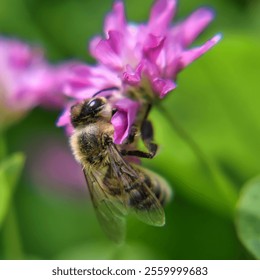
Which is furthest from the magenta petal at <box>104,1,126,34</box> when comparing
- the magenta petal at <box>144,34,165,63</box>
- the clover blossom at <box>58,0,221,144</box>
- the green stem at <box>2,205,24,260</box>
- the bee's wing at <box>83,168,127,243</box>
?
the green stem at <box>2,205,24,260</box>

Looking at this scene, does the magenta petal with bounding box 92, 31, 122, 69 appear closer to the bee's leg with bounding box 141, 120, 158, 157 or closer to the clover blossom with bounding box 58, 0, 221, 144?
the clover blossom with bounding box 58, 0, 221, 144

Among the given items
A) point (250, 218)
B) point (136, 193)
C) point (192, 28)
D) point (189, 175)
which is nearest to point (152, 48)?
point (192, 28)

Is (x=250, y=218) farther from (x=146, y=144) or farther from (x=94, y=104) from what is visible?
(x=94, y=104)

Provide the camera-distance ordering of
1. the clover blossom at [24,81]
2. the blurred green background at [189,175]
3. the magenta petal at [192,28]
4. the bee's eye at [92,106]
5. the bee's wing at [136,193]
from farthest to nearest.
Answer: the clover blossom at [24,81]
the blurred green background at [189,175]
the magenta petal at [192,28]
the bee's eye at [92,106]
the bee's wing at [136,193]

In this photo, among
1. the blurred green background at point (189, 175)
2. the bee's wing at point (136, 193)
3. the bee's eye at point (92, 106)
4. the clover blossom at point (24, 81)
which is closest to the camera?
the bee's wing at point (136, 193)

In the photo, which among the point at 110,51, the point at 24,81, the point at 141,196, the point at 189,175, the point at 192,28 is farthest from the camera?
the point at 24,81

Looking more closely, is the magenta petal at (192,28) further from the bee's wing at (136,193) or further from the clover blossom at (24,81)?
the clover blossom at (24,81)

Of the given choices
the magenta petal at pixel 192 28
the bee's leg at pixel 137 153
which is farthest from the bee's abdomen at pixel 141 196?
the magenta petal at pixel 192 28

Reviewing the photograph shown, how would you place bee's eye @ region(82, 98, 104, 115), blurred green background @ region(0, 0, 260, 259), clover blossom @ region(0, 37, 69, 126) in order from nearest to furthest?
bee's eye @ region(82, 98, 104, 115) < blurred green background @ region(0, 0, 260, 259) < clover blossom @ region(0, 37, 69, 126)
